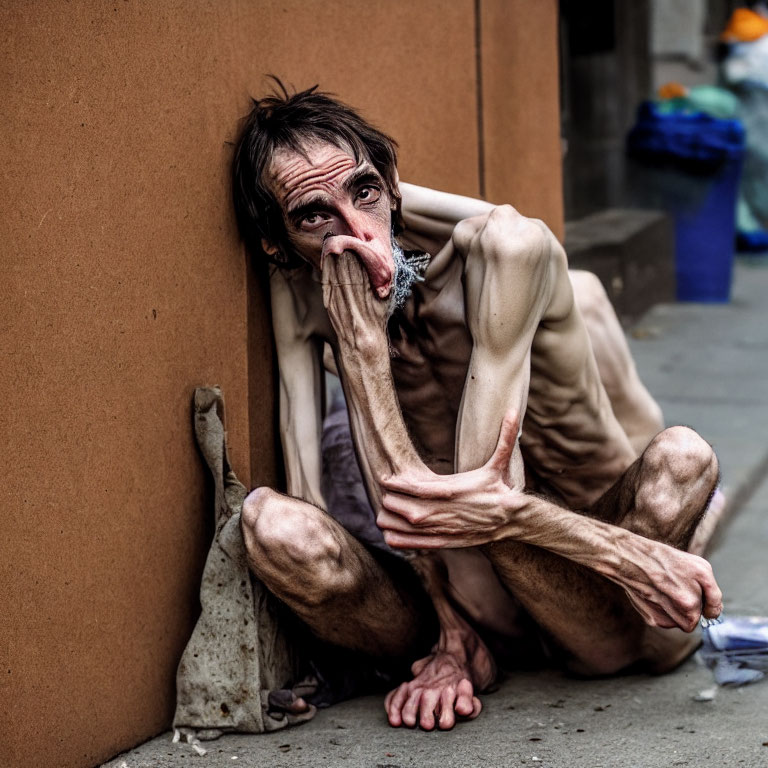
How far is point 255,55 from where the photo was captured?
10.00 feet

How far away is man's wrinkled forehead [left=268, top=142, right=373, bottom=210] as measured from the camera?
2803 mm

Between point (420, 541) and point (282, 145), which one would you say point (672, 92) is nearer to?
point (282, 145)

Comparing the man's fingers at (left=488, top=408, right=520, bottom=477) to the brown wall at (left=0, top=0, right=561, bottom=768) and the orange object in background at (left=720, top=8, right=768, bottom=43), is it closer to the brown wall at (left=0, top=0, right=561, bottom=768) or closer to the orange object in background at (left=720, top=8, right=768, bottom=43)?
the brown wall at (left=0, top=0, right=561, bottom=768)

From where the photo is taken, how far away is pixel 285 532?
273cm

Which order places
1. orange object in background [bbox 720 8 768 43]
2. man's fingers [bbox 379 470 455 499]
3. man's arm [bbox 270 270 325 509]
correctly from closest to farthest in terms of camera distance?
man's fingers [bbox 379 470 455 499], man's arm [bbox 270 270 325 509], orange object in background [bbox 720 8 768 43]

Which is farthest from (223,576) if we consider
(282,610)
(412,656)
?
(412,656)

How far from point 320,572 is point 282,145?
926 mm

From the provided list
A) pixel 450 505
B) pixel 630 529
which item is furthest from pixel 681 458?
pixel 450 505

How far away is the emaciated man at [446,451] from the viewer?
273cm

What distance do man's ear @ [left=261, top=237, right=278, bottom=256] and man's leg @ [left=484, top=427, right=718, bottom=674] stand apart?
830 mm

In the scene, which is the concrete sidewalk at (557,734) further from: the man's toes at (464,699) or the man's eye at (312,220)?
the man's eye at (312,220)

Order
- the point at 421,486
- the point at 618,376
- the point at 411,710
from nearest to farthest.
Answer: the point at 421,486 < the point at 411,710 < the point at 618,376

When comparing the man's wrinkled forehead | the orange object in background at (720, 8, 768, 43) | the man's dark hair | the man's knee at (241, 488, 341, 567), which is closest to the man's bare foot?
the man's knee at (241, 488, 341, 567)

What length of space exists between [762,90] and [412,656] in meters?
8.26
